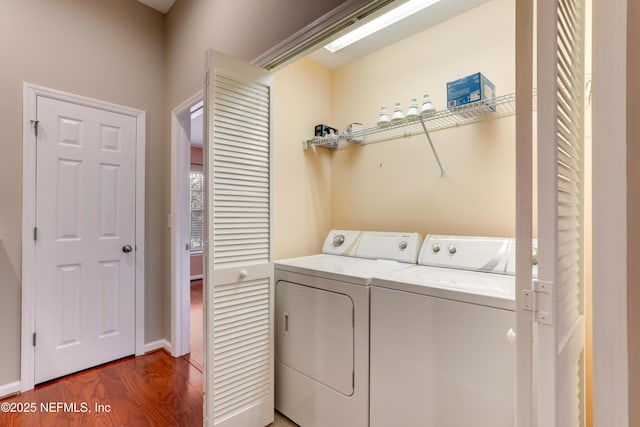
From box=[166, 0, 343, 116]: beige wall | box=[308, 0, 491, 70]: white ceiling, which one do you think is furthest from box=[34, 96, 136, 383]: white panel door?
box=[308, 0, 491, 70]: white ceiling

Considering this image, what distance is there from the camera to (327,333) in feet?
5.09

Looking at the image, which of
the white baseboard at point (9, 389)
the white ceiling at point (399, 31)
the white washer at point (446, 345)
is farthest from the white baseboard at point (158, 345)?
the white ceiling at point (399, 31)

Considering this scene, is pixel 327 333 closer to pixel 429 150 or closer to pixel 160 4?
pixel 429 150

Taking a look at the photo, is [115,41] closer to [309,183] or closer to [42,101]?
[42,101]

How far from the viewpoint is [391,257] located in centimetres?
194

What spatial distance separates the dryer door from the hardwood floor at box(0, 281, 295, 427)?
434mm

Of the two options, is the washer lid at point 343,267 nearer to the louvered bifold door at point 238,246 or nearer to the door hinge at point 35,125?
the louvered bifold door at point 238,246

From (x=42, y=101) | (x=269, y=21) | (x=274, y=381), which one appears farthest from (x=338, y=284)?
(x=42, y=101)

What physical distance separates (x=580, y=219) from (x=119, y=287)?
301 centimetres

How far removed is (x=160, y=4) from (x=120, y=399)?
3.12 meters

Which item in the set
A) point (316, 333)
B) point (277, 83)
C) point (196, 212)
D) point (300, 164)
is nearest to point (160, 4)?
point (277, 83)

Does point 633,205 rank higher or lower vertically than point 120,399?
higher

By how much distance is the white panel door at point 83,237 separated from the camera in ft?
7.13

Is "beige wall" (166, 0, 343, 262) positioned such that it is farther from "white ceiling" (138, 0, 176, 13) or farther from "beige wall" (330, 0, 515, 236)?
"beige wall" (330, 0, 515, 236)
